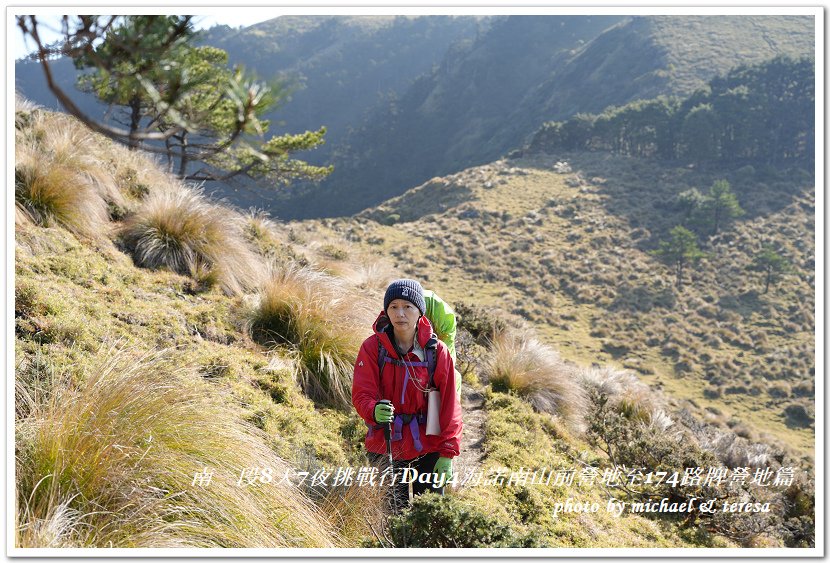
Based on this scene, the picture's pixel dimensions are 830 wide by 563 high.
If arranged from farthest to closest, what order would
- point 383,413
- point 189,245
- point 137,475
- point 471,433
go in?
1. point 189,245
2. point 471,433
3. point 383,413
4. point 137,475

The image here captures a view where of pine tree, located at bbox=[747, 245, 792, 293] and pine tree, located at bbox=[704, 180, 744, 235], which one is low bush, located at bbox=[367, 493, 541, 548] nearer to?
pine tree, located at bbox=[747, 245, 792, 293]

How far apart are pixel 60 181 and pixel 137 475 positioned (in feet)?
14.8

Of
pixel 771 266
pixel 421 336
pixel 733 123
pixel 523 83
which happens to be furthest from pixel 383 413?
pixel 523 83

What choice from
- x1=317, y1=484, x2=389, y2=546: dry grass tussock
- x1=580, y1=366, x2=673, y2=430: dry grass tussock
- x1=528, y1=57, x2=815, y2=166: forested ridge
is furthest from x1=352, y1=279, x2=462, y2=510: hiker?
x1=528, y1=57, x2=815, y2=166: forested ridge

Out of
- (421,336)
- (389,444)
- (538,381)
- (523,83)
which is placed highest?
(523,83)

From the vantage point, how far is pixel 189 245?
6.43 metres

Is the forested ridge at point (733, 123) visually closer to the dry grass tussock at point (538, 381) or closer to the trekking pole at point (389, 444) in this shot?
the dry grass tussock at point (538, 381)

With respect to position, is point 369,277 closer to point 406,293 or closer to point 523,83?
point 406,293

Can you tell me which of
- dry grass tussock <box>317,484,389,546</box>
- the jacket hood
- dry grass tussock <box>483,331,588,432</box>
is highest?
the jacket hood

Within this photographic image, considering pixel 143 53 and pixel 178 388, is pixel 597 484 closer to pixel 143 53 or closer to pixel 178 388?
pixel 178 388

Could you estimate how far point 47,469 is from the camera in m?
2.47

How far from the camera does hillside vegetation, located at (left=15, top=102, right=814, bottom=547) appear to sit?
2598mm

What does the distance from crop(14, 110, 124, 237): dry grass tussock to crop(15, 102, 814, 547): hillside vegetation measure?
0.08 ft

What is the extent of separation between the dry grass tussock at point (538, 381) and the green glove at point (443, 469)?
3.75 m
